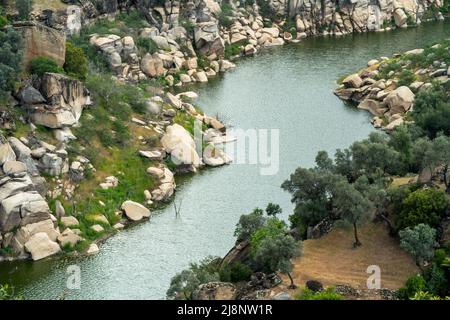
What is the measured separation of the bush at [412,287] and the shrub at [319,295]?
3395mm

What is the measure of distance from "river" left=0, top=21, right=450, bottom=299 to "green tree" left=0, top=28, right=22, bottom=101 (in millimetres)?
16093

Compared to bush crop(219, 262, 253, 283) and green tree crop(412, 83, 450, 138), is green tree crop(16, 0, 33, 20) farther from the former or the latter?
bush crop(219, 262, 253, 283)

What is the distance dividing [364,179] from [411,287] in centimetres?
1290

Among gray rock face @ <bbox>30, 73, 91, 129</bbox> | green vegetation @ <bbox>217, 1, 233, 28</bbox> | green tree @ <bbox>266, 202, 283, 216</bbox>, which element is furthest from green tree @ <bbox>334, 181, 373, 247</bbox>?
green vegetation @ <bbox>217, 1, 233, 28</bbox>

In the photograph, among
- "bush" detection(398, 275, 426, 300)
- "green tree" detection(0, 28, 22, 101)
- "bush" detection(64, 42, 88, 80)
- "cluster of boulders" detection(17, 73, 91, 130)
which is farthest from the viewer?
"bush" detection(64, 42, 88, 80)

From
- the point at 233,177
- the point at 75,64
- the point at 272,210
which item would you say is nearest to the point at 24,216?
the point at 272,210

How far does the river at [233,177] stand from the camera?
58.8 m

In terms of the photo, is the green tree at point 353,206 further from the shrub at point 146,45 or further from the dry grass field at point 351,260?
the shrub at point 146,45

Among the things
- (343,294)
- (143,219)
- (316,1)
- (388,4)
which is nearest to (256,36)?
(316,1)

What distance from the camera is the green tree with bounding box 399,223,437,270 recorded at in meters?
50.1

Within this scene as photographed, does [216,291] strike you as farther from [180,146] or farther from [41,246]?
[180,146]

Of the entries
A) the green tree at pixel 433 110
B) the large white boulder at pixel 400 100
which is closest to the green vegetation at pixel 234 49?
the large white boulder at pixel 400 100

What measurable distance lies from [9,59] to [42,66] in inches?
122

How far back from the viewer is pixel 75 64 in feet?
255
